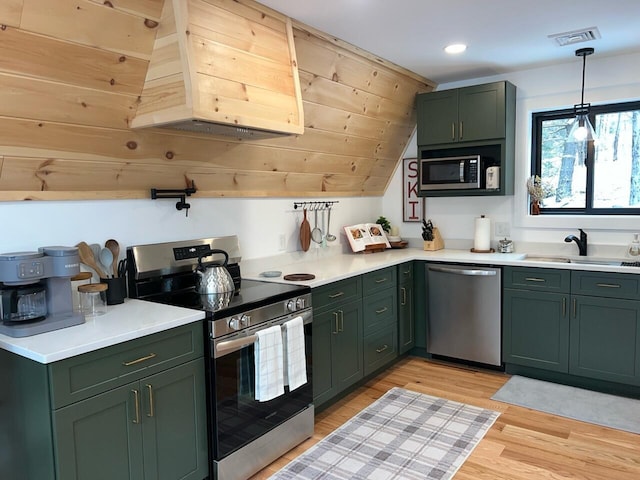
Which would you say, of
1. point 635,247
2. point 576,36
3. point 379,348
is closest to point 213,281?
point 379,348

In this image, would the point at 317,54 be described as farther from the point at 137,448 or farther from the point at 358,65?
the point at 137,448

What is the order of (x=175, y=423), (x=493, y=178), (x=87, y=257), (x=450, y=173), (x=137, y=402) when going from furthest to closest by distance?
1. (x=450, y=173)
2. (x=493, y=178)
3. (x=87, y=257)
4. (x=175, y=423)
5. (x=137, y=402)

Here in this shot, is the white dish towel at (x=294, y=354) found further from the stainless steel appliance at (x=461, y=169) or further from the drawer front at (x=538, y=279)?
the stainless steel appliance at (x=461, y=169)

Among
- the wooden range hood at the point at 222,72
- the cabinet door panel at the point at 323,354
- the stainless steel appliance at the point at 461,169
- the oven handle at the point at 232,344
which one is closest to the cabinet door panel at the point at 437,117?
the stainless steel appliance at the point at 461,169

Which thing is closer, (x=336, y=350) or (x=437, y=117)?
(x=336, y=350)

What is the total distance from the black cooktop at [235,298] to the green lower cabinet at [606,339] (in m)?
1.99

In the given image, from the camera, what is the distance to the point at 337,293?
313 centimetres

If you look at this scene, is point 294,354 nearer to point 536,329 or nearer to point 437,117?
point 536,329

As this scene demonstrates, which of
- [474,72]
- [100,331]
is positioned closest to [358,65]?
[474,72]

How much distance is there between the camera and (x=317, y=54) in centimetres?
300

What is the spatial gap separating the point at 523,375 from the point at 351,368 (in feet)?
4.60

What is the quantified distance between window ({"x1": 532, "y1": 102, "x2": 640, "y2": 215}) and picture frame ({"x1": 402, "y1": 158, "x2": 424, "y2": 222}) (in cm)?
101

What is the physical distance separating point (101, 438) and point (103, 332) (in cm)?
39

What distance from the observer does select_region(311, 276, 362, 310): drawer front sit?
2949 millimetres
